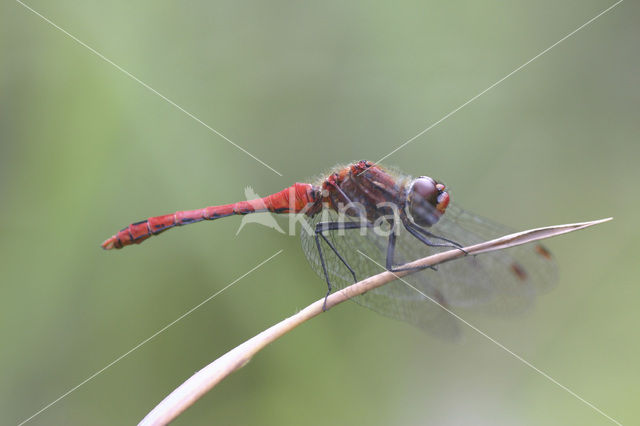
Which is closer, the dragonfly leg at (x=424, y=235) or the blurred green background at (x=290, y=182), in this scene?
the dragonfly leg at (x=424, y=235)

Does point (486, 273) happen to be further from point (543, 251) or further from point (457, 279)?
point (543, 251)

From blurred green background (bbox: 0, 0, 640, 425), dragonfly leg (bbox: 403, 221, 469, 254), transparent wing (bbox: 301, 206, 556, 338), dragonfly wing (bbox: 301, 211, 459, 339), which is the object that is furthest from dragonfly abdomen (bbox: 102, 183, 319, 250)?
dragonfly leg (bbox: 403, 221, 469, 254)

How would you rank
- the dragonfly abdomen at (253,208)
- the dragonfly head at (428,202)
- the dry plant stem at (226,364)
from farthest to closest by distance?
the dragonfly abdomen at (253,208)
the dragonfly head at (428,202)
the dry plant stem at (226,364)

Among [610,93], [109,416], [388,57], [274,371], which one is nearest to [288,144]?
[388,57]

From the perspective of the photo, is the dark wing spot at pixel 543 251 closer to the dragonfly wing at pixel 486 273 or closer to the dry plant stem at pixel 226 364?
the dragonfly wing at pixel 486 273

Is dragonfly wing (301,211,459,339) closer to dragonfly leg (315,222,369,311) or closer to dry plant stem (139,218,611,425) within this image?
dragonfly leg (315,222,369,311)

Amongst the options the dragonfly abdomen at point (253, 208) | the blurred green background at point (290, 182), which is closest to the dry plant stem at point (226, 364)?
the dragonfly abdomen at point (253, 208)
